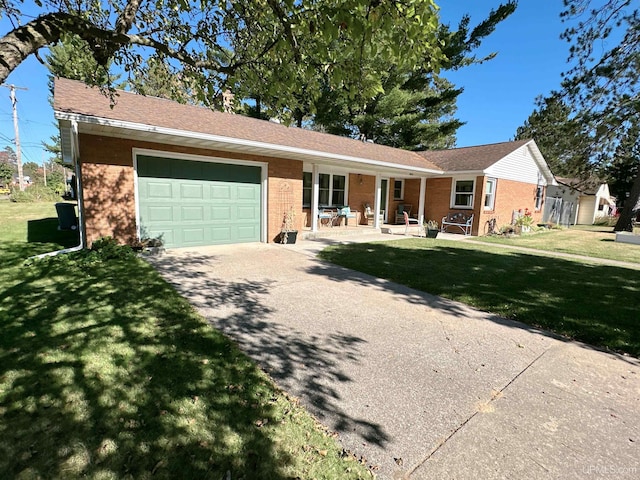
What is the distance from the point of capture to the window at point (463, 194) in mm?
15000

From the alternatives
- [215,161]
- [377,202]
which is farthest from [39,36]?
[377,202]

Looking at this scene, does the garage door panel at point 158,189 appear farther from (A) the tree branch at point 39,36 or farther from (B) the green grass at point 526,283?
(A) the tree branch at point 39,36

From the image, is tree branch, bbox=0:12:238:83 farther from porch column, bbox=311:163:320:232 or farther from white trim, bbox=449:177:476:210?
white trim, bbox=449:177:476:210

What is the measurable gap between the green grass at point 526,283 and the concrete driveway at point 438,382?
1.63 ft

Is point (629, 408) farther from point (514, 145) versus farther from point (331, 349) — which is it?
point (514, 145)

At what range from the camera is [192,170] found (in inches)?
349

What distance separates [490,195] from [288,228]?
34.4 feet

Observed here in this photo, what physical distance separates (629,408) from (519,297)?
310cm

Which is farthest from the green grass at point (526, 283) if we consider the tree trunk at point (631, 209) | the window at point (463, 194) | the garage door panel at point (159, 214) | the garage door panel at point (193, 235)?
the tree trunk at point (631, 209)

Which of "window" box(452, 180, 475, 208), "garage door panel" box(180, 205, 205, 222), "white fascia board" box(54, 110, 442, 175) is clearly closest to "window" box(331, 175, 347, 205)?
"white fascia board" box(54, 110, 442, 175)

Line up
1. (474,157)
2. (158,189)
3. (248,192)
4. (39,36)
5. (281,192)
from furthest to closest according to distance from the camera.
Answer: (474,157) < (281,192) < (248,192) < (158,189) < (39,36)

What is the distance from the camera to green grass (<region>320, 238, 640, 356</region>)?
4.43m

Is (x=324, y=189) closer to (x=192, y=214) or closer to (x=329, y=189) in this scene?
(x=329, y=189)

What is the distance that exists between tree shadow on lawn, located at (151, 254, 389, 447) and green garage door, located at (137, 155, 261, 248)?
123 inches
